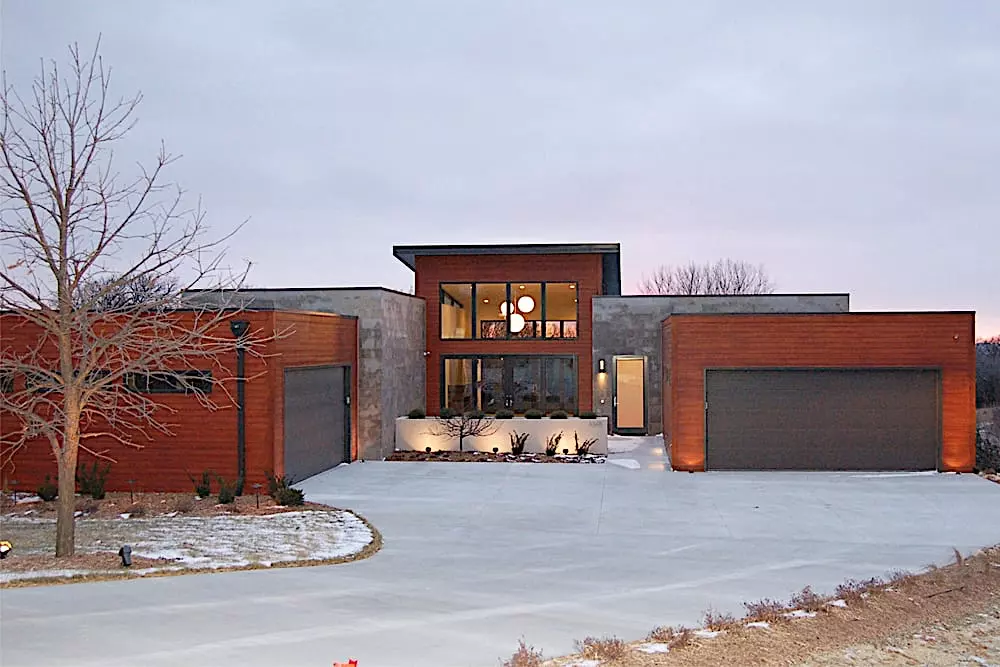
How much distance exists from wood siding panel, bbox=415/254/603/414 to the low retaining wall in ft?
12.9

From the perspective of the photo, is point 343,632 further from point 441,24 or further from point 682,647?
point 441,24

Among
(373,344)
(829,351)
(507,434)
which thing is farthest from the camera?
(507,434)

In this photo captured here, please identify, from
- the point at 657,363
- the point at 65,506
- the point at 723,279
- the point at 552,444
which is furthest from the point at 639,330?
the point at 723,279

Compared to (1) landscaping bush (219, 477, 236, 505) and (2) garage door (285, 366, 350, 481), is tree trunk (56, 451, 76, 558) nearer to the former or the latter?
(1) landscaping bush (219, 477, 236, 505)

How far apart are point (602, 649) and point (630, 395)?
15921 mm

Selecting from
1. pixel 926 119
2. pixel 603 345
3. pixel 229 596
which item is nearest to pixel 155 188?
pixel 229 596

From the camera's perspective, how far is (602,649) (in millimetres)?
5871

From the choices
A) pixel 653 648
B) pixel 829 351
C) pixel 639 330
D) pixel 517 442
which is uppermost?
pixel 639 330

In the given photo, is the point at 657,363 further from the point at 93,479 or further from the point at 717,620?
the point at 717,620

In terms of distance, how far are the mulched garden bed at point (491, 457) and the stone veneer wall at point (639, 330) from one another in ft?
13.1

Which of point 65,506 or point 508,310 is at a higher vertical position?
point 508,310

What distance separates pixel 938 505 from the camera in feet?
39.7

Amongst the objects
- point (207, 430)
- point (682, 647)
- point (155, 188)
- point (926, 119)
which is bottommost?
point (682, 647)

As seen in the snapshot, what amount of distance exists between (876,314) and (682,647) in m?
11.2
